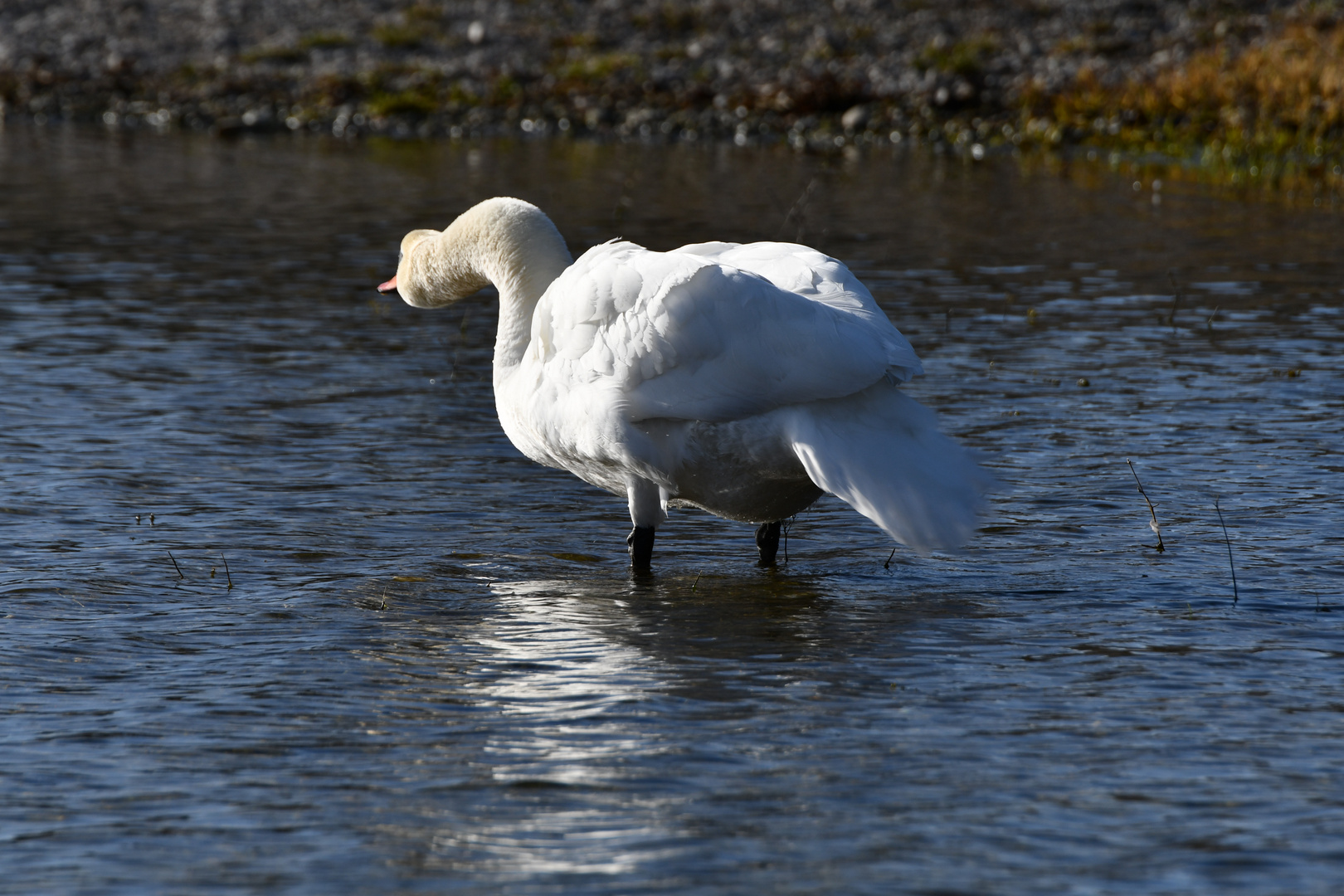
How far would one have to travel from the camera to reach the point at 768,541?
21.9 ft

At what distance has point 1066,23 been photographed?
92.3 feet

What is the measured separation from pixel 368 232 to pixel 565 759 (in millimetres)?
12268

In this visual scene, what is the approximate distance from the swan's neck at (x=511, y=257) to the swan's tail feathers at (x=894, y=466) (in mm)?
1679

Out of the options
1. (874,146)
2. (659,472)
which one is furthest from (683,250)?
(874,146)

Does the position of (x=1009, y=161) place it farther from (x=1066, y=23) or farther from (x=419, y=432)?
(x=419, y=432)

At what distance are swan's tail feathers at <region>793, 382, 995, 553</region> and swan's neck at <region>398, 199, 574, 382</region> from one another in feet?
5.51

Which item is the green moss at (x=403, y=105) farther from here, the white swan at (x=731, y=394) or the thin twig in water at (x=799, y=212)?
the white swan at (x=731, y=394)

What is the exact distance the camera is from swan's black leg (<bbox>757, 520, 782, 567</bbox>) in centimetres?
666

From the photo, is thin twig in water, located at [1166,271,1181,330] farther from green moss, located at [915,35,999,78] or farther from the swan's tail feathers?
green moss, located at [915,35,999,78]

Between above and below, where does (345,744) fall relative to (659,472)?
below

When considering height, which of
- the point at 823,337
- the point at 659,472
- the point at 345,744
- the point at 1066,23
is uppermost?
the point at 1066,23

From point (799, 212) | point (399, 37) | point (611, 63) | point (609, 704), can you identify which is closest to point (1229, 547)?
point (609, 704)

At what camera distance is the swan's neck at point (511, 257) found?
6.88m

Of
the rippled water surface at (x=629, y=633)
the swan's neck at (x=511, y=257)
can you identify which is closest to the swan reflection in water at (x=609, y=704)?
the rippled water surface at (x=629, y=633)
